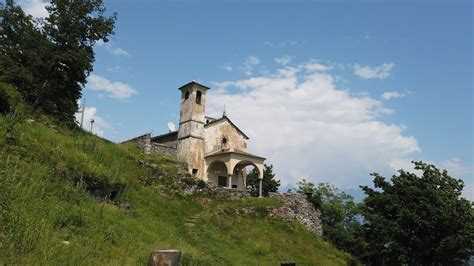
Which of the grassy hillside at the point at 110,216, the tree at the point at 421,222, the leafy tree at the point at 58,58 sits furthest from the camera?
the leafy tree at the point at 58,58

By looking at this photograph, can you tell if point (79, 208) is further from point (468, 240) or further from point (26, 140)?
point (468, 240)

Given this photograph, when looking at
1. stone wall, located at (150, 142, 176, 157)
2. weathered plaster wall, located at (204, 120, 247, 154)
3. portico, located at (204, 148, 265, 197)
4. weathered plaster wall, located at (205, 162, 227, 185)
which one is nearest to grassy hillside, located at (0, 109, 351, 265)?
stone wall, located at (150, 142, 176, 157)

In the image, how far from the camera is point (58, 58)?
24375 mm

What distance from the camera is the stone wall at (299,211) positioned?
27375 mm

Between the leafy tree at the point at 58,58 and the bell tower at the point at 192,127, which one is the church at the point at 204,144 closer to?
the bell tower at the point at 192,127

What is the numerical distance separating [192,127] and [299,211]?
12.3 meters

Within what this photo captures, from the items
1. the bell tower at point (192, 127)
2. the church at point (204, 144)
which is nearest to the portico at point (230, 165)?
the church at point (204, 144)

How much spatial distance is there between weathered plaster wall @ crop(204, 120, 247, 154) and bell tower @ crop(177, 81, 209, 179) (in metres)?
0.78

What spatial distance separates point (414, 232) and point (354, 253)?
8315 millimetres

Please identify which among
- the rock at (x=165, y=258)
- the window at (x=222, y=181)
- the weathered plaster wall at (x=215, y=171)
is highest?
the weathered plaster wall at (x=215, y=171)

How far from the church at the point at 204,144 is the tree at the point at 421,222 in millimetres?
13784

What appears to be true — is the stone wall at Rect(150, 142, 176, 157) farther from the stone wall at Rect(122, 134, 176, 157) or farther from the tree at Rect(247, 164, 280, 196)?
the tree at Rect(247, 164, 280, 196)

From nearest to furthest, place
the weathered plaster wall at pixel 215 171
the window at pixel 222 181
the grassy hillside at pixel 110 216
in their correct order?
the grassy hillside at pixel 110 216, the weathered plaster wall at pixel 215 171, the window at pixel 222 181

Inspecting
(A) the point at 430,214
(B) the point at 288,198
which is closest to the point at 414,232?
(A) the point at 430,214
